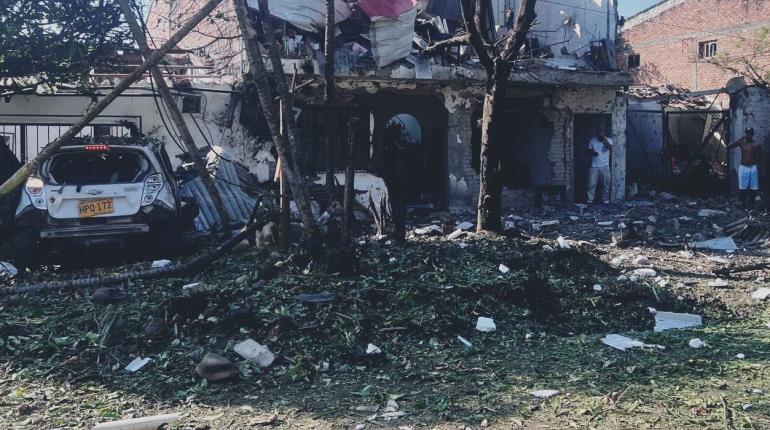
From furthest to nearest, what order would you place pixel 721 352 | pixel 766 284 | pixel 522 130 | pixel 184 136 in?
1. pixel 522 130
2. pixel 184 136
3. pixel 766 284
4. pixel 721 352

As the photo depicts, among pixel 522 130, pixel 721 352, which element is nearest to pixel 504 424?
pixel 721 352

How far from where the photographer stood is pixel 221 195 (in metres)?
11.1

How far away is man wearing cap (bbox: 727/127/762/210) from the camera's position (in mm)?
14133

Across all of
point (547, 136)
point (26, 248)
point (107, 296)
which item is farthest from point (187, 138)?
point (547, 136)

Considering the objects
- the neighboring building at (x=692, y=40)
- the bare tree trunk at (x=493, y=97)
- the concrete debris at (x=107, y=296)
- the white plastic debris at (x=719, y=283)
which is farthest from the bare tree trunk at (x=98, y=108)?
the neighboring building at (x=692, y=40)

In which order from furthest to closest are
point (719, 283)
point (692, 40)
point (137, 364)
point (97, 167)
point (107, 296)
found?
point (692, 40) → point (97, 167) → point (719, 283) → point (107, 296) → point (137, 364)

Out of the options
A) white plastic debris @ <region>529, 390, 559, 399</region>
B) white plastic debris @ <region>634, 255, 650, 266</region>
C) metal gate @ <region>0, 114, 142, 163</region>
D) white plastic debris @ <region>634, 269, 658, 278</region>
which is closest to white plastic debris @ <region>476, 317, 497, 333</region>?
white plastic debris @ <region>529, 390, 559, 399</region>

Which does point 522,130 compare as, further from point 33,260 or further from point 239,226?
point 33,260

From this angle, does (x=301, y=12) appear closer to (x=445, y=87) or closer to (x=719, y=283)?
(x=445, y=87)

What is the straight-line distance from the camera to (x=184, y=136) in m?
9.29

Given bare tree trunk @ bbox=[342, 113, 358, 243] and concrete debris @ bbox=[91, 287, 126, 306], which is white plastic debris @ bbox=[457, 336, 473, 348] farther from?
concrete debris @ bbox=[91, 287, 126, 306]

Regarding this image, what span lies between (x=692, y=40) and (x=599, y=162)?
548 inches

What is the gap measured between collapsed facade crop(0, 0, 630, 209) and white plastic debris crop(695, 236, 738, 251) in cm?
422

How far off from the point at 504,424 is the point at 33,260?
6226 mm
